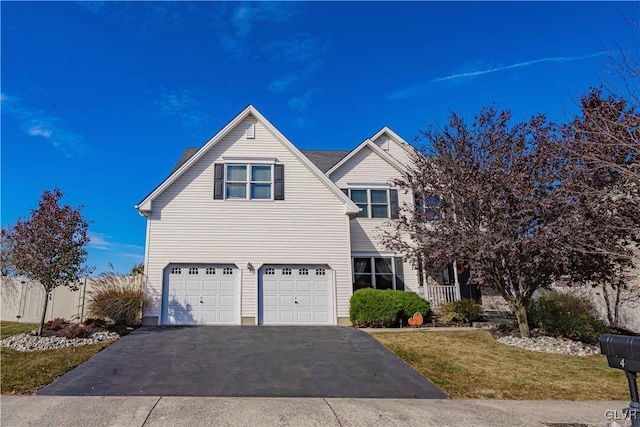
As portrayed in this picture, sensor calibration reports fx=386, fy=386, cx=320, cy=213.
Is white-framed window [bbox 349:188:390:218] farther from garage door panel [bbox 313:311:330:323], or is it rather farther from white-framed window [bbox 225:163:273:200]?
garage door panel [bbox 313:311:330:323]

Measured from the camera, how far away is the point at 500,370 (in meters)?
9.41

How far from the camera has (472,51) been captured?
46.6 feet

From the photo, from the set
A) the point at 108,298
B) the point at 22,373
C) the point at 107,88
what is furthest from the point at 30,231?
the point at 107,88

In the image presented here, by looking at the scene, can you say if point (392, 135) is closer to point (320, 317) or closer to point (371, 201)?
point (371, 201)

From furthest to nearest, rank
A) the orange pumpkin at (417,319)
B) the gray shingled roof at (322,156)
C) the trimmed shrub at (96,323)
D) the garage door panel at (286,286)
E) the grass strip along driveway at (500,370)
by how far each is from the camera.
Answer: the gray shingled roof at (322,156) < the garage door panel at (286,286) < the orange pumpkin at (417,319) < the trimmed shrub at (96,323) < the grass strip along driveway at (500,370)

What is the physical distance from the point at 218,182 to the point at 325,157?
23.6ft

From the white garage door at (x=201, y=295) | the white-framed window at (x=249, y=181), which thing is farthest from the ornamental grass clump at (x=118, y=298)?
the white-framed window at (x=249, y=181)

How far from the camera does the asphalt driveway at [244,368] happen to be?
24.3ft

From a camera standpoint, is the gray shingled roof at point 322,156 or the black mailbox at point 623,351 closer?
the black mailbox at point 623,351

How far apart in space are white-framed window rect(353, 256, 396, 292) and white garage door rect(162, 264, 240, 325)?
17.6 feet

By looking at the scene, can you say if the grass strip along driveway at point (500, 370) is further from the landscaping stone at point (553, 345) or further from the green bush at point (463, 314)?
the green bush at point (463, 314)

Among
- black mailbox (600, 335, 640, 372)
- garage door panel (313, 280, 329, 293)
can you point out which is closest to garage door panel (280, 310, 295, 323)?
garage door panel (313, 280, 329, 293)

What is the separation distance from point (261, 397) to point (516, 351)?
8.11 metres

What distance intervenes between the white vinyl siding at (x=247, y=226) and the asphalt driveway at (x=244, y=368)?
115 inches
